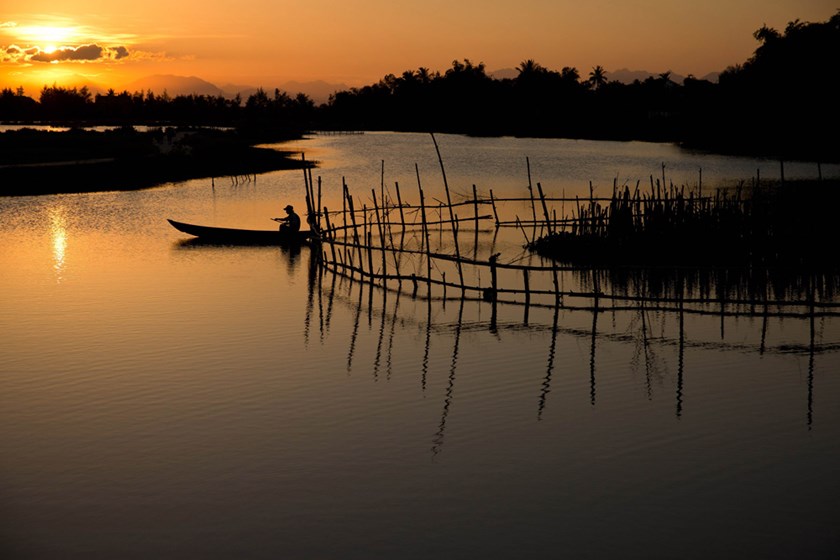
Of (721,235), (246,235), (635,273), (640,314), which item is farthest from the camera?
(246,235)

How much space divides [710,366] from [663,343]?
103 centimetres

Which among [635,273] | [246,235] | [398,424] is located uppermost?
[246,235]

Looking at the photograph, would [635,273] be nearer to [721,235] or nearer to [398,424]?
[721,235]

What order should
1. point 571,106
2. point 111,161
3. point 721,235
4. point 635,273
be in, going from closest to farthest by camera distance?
point 721,235, point 635,273, point 111,161, point 571,106

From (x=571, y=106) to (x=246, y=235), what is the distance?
72.1m

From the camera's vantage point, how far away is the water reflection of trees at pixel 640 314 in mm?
11086

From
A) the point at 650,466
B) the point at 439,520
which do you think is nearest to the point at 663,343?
the point at 650,466

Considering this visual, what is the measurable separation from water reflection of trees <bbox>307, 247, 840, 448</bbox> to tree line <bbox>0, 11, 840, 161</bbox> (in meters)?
7.65

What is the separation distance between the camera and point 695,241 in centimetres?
1594

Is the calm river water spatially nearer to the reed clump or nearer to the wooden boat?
the reed clump

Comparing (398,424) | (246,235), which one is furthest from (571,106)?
(398,424)

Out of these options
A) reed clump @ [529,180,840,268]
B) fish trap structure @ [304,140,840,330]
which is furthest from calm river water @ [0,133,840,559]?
reed clump @ [529,180,840,268]

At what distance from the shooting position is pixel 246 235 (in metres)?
20.0

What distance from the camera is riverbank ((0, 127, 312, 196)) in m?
33.8
